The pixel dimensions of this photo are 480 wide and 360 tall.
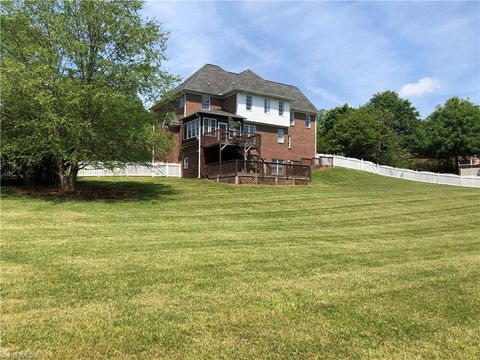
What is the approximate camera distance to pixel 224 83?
4012 cm

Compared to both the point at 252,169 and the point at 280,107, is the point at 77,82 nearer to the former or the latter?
the point at 252,169

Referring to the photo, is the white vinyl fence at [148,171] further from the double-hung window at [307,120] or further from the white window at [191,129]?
the double-hung window at [307,120]

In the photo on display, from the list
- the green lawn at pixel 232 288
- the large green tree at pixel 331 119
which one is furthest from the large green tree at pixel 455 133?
the green lawn at pixel 232 288

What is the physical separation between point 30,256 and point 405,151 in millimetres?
60993

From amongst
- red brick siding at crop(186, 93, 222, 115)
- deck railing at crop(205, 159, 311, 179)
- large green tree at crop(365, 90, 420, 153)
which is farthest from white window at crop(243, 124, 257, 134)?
large green tree at crop(365, 90, 420, 153)

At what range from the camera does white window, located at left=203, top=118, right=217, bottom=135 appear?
114 ft

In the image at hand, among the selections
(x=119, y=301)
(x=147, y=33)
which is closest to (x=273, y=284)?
(x=119, y=301)

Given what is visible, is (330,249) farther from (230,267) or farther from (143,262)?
(143,262)

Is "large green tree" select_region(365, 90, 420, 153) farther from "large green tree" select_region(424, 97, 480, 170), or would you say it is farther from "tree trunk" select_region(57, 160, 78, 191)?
"tree trunk" select_region(57, 160, 78, 191)

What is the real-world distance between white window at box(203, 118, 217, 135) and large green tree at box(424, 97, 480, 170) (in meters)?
37.9

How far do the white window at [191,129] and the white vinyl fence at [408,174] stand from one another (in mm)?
13381

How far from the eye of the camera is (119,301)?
19.4 feet

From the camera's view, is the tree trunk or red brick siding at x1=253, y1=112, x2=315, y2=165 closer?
the tree trunk

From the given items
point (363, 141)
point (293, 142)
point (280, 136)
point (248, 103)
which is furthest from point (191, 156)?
point (363, 141)
